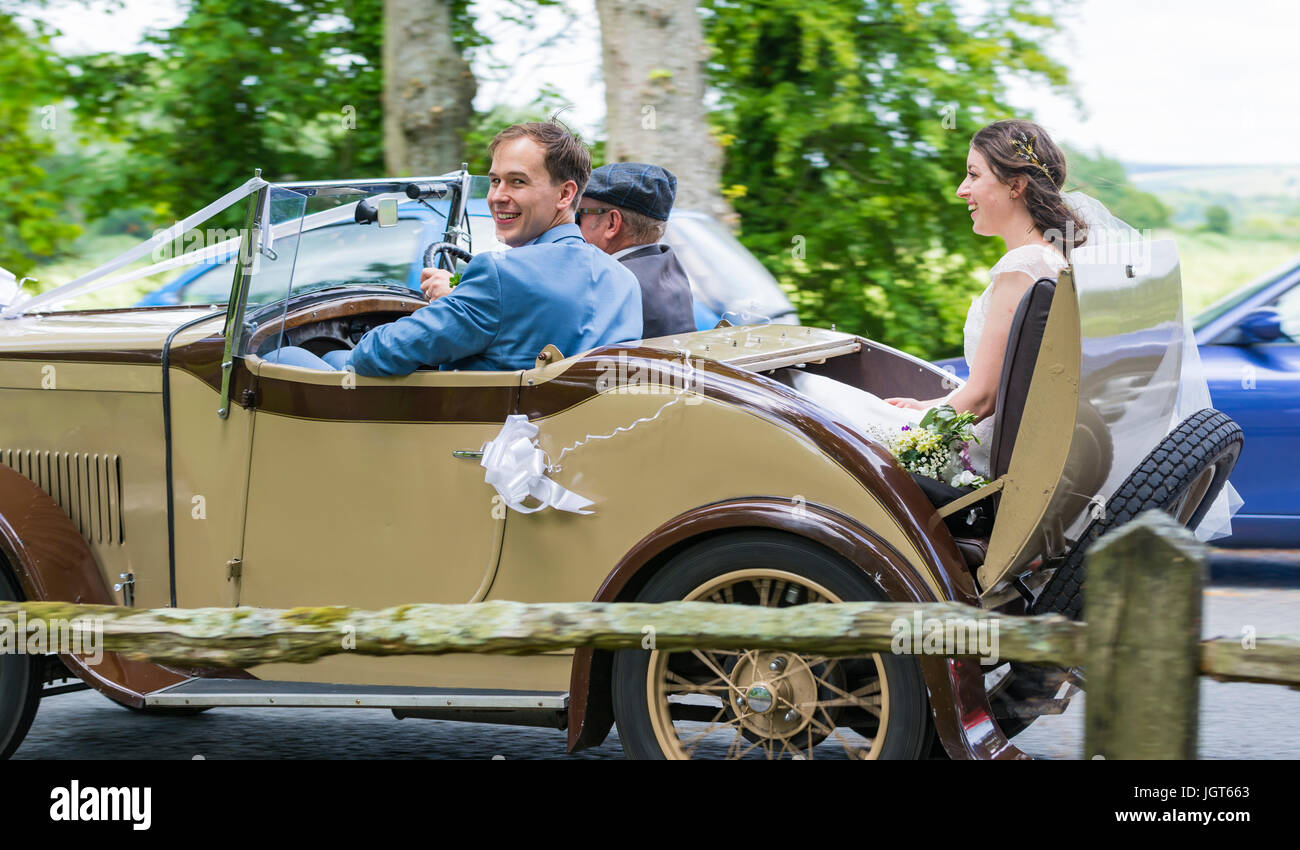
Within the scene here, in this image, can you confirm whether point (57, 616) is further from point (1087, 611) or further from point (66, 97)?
point (66, 97)

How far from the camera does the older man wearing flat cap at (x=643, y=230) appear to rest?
14.4 feet

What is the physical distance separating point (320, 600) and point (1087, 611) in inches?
83.7

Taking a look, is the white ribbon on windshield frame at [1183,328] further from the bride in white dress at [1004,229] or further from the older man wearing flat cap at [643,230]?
the older man wearing flat cap at [643,230]

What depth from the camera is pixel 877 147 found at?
33.0 feet

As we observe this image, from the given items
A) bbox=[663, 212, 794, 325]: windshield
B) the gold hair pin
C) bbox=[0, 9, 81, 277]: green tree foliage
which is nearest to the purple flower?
the gold hair pin

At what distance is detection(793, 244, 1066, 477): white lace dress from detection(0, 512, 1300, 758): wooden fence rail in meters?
0.86

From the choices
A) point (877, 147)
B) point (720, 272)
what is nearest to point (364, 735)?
point (720, 272)

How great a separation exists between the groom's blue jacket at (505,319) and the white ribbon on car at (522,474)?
0.29 metres

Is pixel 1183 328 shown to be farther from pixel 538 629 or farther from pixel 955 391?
pixel 538 629

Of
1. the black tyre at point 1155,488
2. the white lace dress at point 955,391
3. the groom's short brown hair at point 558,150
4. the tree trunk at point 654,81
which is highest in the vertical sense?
the tree trunk at point 654,81

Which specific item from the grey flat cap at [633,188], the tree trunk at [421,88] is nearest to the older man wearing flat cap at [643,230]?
the grey flat cap at [633,188]

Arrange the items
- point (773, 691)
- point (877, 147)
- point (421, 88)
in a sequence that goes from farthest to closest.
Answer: point (877, 147) < point (421, 88) < point (773, 691)

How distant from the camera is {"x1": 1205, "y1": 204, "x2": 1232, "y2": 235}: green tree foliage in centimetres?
1493

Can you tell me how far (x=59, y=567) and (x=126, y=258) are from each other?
2.97ft
